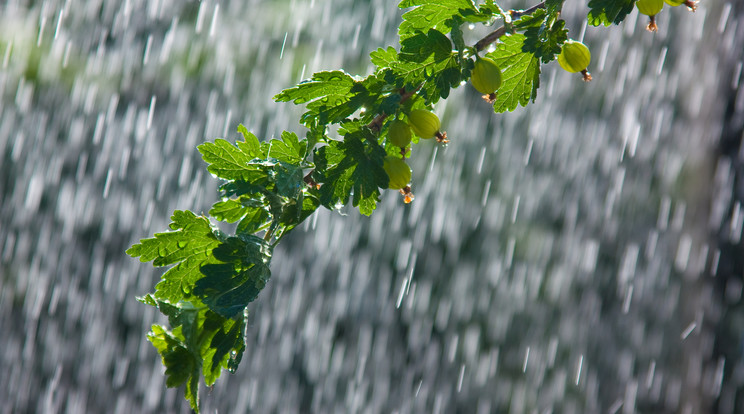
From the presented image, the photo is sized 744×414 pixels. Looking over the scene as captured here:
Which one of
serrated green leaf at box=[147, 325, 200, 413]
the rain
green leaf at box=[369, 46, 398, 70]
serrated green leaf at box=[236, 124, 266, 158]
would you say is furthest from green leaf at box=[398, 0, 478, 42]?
the rain

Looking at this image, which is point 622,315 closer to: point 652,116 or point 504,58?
point 652,116

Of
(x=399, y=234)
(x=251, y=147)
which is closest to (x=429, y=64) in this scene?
(x=251, y=147)

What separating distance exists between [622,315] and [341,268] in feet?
9.25

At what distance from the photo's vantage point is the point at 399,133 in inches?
15.9

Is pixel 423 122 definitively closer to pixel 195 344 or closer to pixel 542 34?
pixel 542 34

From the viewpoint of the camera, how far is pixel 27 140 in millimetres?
6457

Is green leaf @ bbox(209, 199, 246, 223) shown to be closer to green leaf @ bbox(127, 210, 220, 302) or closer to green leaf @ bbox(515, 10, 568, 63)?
green leaf @ bbox(127, 210, 220, 302)

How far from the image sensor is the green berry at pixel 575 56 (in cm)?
44

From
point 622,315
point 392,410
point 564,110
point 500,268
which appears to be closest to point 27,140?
point 392,410

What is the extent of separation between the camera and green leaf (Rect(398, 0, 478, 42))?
41 cm

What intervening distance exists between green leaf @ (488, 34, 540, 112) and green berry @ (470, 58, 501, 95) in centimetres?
2

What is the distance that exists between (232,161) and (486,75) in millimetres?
175

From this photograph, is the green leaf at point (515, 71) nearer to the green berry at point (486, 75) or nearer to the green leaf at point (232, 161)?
the green berry at point (486, 75)

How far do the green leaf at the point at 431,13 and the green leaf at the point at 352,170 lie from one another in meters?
0.07
